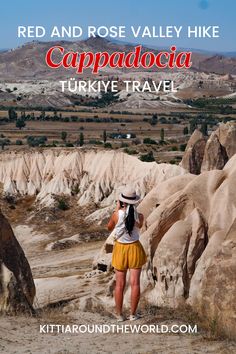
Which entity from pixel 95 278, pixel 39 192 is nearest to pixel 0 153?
pixel 39 192

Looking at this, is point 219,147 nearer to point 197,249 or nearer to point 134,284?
point 197,249

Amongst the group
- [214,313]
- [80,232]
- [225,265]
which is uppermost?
[225,265]

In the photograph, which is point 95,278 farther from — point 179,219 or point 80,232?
point 80,232

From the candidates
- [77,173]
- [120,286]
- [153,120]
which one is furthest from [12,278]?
[153,120]

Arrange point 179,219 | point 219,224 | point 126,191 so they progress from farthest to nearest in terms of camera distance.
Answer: point 179,219 → point 219,224 → point 126,191

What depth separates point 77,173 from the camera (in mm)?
57062

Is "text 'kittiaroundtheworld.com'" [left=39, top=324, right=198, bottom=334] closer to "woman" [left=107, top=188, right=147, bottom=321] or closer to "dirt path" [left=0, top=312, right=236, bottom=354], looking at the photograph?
"dirt path" [left=0, top=312, right=236, bottom=354]

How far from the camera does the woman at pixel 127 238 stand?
11.9 m

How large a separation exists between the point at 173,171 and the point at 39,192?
1246cm

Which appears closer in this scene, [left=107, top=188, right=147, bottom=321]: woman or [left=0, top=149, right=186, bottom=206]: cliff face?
[left=107, top=188, right=147, bottom=321]: woman

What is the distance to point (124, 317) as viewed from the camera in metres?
12.7

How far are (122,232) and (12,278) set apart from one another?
365cm

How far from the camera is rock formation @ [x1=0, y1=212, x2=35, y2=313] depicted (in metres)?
14.0

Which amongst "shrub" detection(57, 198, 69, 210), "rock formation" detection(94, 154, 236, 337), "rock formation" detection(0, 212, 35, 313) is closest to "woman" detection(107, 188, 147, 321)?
"rock formation" detection(94, 154, 236, 337)
